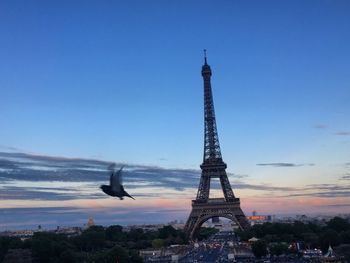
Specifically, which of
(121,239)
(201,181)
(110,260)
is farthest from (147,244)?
(110,260)

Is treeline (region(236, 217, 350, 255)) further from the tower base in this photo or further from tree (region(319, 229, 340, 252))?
the tower base

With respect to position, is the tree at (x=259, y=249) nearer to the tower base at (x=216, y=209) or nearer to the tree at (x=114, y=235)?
the tower base at (x=216, y=209)

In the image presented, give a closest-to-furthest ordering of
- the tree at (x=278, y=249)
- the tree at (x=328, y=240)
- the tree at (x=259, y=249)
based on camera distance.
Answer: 1. the tree at (x=259, y=249)
2. the tree at (x=278, y=249)
3. the tree at (x=328, y=240)

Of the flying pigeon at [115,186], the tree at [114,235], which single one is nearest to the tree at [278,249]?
the tree at [114,235]

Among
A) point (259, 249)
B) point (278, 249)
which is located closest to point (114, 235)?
point (259, 249)

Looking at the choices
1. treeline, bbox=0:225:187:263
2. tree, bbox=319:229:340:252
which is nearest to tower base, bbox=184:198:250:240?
treeline, bbox=0:225:187:263

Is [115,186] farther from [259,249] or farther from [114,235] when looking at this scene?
[114,235]

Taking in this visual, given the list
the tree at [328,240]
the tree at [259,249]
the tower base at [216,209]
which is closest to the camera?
the tree at [259,249]

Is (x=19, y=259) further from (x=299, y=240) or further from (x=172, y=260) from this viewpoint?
(x=299, y=240)
